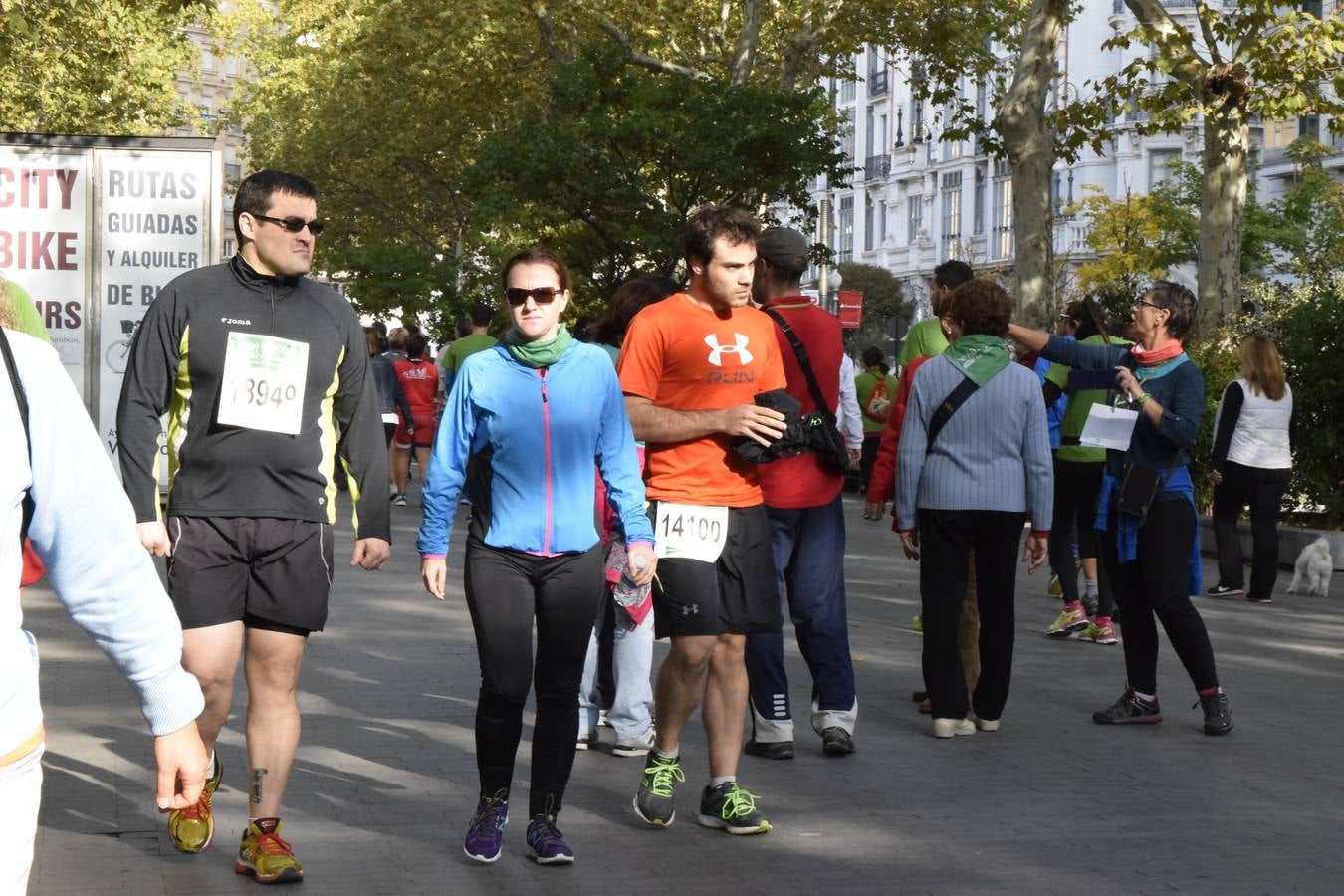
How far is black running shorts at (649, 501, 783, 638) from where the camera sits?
6.38 metres

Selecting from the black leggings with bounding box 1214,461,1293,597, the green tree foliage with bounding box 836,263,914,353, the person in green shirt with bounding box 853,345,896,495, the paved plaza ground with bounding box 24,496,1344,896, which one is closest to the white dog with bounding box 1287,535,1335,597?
the black leggings with bounding box 1214,461,1293,597

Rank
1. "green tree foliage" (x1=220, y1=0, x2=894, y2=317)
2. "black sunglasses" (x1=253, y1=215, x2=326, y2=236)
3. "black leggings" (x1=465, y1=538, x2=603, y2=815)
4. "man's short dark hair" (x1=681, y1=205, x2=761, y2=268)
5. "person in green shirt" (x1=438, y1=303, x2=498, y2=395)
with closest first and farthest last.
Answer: "black sunglasses" (x1=253, y1=215, x2=326, y2=236) → "black leggings" (x1=465, y1=538, x2=603, y2=815) → "man's short dark hair" (x1=681, y1=205, x2=761, y2=268) → "person in green shirt" (x1=438, y1=303, x2=498, y2=395) → "green tree foliage" (x1=220, y1=0, x2=894, y2=317)

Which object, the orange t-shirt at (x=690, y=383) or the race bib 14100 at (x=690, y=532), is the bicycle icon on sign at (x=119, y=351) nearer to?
the orange t-shirt at (x=690, y=383)

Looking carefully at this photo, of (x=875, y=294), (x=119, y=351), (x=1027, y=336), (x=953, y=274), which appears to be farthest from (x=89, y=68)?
(x=875, y=294)

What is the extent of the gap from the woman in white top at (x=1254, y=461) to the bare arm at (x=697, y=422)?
9.07 meters

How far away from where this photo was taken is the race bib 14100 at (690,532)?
6.38m

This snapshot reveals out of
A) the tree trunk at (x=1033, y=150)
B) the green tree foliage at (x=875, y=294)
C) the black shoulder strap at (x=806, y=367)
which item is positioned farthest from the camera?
the green tree foliage at (x=875, y=294)

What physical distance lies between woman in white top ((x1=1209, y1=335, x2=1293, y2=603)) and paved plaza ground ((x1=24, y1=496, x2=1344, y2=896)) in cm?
402

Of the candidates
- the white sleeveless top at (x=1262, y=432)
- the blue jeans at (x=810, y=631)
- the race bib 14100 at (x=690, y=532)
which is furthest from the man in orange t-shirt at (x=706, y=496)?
the white sleeveless top at (x=1262, y=432)

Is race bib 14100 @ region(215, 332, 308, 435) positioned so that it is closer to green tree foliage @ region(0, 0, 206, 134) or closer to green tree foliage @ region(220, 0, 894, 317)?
green tree foliage @ region(0, 0, 206, 134)

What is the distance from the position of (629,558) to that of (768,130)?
73.3 feet

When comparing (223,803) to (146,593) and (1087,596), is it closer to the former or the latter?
(146,593)

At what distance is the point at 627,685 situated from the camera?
7812 millimetres

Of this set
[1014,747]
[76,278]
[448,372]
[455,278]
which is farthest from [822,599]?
[455,278]
